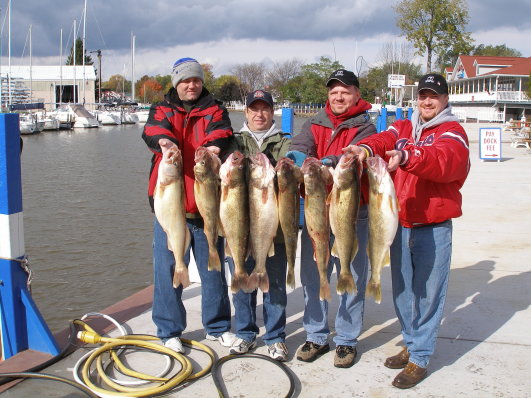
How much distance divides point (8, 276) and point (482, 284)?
17.4 feet

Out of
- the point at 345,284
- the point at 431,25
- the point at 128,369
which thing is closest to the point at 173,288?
the point at 128,369

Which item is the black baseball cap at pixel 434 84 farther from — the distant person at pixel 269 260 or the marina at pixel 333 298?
the marina at pixel 333 298

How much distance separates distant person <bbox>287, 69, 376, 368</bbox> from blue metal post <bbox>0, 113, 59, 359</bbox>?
2.18 metres

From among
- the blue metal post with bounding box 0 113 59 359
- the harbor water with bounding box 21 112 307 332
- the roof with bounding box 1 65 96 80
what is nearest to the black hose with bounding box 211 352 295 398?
the blue metal post with bounding box 0 113 59 359

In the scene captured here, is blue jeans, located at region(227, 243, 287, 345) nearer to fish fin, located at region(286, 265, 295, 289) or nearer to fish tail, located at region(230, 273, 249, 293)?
fish tail, located at region(230, 273, 249, 293)

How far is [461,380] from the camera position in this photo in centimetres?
413

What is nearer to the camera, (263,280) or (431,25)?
(263,280)

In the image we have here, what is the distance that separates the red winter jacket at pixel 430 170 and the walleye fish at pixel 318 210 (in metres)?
0.42

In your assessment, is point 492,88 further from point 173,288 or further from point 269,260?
point 173,288

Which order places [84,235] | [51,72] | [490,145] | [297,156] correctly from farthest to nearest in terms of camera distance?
1. [51,72]
2. [490,145]
3. [84,235]
4. [297,156]

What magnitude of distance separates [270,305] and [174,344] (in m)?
0.89

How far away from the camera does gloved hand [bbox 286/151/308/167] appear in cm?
407

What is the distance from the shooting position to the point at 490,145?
65.4ft

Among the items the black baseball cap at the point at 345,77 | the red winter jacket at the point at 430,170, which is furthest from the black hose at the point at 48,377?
the black baseball cap at the point at 345,77
